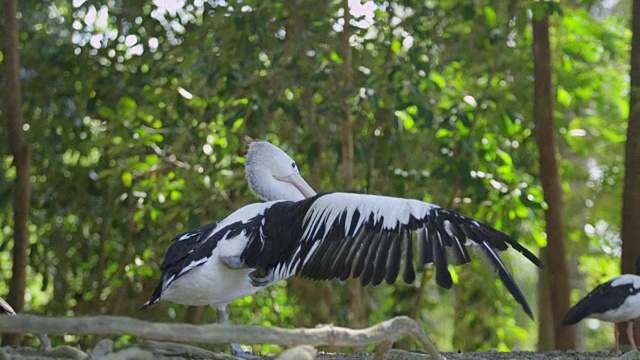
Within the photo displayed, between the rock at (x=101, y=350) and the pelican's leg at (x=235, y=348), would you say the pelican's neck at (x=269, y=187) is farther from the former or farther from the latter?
the rock at (x=101, y=350)

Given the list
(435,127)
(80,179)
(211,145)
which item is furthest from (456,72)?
(80,179)

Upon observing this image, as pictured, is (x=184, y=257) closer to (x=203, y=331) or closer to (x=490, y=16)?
(x=203, y=331)

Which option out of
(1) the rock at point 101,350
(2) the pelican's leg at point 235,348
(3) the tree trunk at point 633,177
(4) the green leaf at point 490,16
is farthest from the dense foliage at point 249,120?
(1) the rock at point 101,350

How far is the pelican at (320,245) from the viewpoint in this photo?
611 centimetres

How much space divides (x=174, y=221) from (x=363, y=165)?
1960 millimetres

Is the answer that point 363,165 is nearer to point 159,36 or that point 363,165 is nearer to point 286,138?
point 286,138

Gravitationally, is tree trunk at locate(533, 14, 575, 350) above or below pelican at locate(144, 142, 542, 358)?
above

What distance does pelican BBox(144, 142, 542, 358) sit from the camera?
611 centimetres

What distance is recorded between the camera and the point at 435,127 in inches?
428

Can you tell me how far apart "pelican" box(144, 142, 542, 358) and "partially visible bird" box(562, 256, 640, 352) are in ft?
7.24

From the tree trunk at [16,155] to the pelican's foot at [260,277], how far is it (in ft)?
10.5

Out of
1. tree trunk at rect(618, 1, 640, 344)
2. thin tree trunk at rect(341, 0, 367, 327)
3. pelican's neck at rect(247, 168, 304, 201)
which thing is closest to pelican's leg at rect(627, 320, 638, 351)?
tree trunk at rect(618, 1, 640, 344)

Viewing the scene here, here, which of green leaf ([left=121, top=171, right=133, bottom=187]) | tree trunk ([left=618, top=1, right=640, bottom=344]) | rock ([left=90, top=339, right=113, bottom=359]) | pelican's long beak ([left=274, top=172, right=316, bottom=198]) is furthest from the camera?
green leaf ([left=121, top=171, right=133, bottom=187])

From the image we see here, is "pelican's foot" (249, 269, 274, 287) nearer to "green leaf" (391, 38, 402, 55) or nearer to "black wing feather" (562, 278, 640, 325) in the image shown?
"black wing feather" (562, 278, 640, 325)
